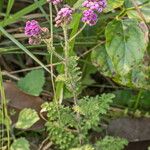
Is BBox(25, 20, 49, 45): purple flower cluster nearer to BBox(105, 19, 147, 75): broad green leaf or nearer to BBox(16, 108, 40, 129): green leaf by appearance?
BBox(105, 19, 147, 75): broad green leaf

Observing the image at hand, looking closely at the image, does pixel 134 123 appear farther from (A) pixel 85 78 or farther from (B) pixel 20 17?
(B) pixel 20 17

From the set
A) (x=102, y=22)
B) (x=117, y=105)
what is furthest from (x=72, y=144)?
(x=102, y=22)

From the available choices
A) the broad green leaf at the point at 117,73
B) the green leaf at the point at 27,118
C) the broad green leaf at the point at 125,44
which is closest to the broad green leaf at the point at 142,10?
the broad green leaf at the point at 125,44

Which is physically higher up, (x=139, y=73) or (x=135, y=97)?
(x=139, y=73)

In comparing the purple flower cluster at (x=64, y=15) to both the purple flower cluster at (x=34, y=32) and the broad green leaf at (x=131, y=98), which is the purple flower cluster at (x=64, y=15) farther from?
the broad green leaf at (x=131, y=98)

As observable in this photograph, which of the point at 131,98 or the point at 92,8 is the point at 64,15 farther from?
the point at 131,98

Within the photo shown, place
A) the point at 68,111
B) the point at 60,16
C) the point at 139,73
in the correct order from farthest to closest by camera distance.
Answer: the point at 139,73 < the point at 68,111 < the point at 60,16
